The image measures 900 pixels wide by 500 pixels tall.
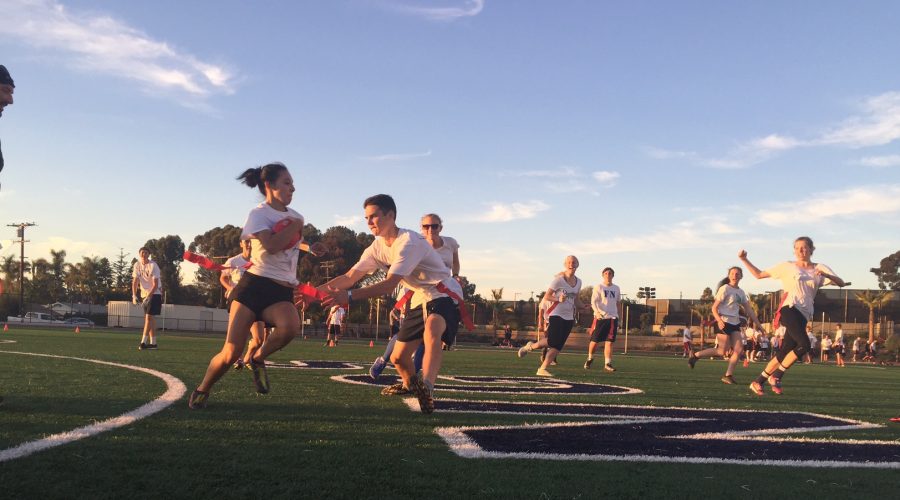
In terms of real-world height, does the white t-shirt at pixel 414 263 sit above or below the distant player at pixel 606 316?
above

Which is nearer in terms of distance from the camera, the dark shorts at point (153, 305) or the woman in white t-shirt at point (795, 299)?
the woman in white t-shirt at point (795, 299)

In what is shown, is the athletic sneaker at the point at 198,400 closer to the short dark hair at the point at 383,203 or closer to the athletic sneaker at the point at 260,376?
the athletic sneaker at the point at 260,376

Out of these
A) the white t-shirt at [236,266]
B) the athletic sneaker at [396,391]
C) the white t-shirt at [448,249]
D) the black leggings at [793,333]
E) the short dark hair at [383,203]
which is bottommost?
the athletic sneaker at [396,391]

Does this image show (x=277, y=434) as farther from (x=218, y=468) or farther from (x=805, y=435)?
(x=805, y=435)

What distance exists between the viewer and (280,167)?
19.6 feet

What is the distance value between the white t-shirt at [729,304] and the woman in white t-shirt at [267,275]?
9.20 meters

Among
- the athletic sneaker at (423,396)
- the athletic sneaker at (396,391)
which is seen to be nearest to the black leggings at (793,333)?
the athletic sneaker at (396,391)

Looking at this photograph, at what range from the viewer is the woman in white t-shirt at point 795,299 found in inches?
376

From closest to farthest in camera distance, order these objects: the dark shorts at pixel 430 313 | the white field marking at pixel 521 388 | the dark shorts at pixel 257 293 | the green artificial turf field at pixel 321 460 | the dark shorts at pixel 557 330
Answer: the green artificial turf field at pixel 321 460
the dark shorts at pixel 257 293
the dark shorts at pixel 430 313
the white field marking at pixel 521 388
the dark shorts at pixel 557 330

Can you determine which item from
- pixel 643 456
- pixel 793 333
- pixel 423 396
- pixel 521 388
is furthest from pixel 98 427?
pixel 793 333

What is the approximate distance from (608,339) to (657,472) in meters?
10.3

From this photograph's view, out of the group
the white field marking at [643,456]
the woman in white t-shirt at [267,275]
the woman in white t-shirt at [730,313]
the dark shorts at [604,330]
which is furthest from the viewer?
the dark shorts at [604,330]

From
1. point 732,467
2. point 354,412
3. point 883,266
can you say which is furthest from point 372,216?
point 883,266

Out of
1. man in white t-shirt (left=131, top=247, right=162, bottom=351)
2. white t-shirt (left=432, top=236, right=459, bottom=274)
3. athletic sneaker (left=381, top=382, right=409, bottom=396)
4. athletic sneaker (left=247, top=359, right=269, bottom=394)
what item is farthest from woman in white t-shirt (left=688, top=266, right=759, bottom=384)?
man in white t-shirt (left=131, top=247, right=162, bottom=351)
